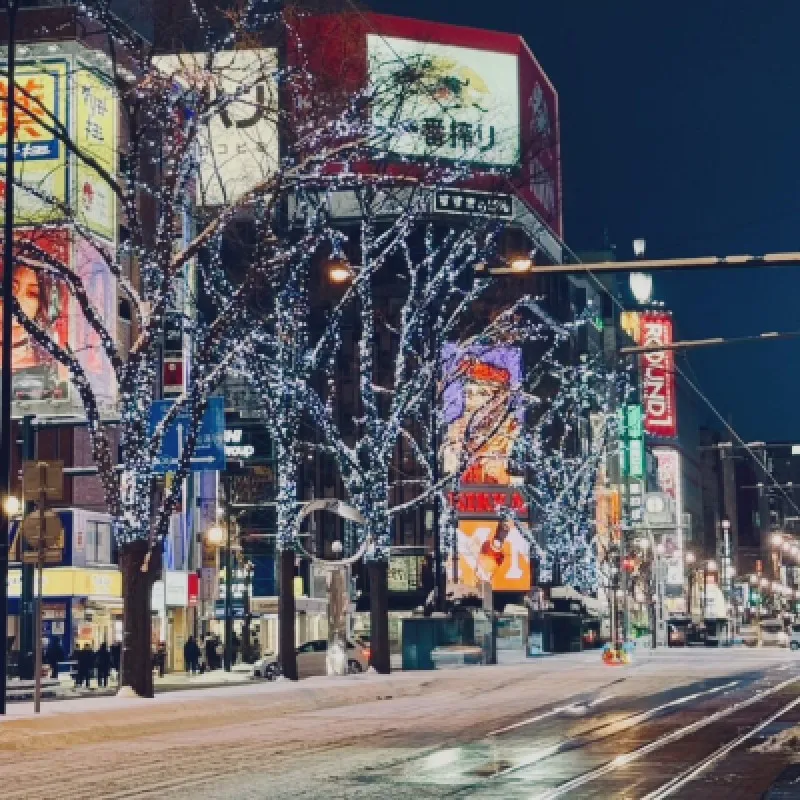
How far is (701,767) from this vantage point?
55.0 feet

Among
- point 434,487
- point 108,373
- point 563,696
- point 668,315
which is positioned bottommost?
point 563,696

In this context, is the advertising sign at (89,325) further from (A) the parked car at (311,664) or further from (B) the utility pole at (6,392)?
(B) the utility pole at (6,392)

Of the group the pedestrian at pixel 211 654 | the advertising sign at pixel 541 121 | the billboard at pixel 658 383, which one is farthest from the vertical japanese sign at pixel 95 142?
the billboard at pixel 658 383

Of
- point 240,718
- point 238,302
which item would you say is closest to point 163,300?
point 238,302

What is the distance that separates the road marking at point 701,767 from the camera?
14.2m

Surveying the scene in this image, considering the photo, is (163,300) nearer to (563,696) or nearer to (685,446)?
(563,696)

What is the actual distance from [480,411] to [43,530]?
27.2 metres

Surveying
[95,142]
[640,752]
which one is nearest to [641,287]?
[95,142]

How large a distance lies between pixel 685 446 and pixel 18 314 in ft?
493

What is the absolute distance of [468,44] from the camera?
9369cm

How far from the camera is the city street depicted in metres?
15.0

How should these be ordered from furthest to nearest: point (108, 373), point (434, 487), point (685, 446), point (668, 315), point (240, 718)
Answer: point (685, 446)
point (668, 315)
point (108, 373)
point (434, 487)
point (240, 718)

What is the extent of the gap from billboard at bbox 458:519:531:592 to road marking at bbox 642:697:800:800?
247ft

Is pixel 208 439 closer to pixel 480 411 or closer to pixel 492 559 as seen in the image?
pixel 480 411
